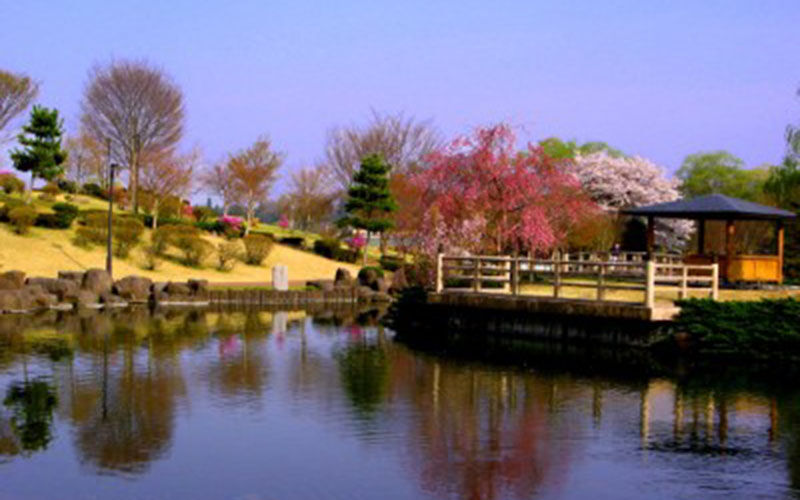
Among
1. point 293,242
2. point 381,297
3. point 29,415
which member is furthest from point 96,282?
point 293,242

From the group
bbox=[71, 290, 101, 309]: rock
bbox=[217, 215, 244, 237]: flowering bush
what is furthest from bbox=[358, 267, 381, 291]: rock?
bbox=[217, 215, 244, 237]: flowering bush

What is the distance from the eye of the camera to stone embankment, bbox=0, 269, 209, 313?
3372cm

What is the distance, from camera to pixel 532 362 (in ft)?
73.6

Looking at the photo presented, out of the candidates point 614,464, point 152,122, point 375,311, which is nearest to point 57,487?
point 614,464

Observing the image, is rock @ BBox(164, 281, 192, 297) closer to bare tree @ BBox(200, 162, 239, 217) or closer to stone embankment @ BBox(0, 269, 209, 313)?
stone embankment @ BBox(0, 269, 209, 313)

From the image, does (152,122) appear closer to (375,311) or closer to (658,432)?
(375,311)

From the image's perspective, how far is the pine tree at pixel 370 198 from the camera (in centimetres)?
6000

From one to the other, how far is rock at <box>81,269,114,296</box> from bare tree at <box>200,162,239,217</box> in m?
34.3

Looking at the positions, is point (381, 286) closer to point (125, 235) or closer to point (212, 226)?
point (125, 235)

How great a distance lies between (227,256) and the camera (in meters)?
50.6

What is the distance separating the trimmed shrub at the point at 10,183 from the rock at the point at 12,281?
2365 centimetres

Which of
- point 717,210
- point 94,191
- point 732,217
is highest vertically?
point 94,191

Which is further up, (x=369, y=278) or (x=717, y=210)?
(x=717, y=210)

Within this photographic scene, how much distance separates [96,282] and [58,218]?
582 inches
